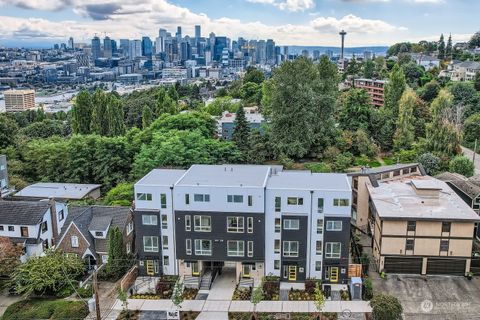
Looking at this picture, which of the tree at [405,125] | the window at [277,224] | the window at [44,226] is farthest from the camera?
the tree at [405,125]

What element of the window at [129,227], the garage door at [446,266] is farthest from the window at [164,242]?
the garage door at [446,266]

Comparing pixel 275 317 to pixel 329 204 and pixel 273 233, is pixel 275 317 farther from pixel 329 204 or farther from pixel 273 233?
pixel 329 204

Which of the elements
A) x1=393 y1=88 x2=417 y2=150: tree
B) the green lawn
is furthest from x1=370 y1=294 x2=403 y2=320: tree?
x1=393 y1=88 x2=417 y2=150: tree

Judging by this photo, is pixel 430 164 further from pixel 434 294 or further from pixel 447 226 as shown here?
pixel 434 294

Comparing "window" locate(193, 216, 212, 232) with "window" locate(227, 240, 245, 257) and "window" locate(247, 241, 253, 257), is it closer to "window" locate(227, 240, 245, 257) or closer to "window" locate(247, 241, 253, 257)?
"window" locate(227, 240, 245, 257)

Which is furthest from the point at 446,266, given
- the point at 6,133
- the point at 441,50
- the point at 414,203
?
the point at 441,50

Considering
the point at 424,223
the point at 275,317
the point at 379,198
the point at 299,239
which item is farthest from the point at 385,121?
the point at 275,317

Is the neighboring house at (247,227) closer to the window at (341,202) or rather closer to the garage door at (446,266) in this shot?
the window at (341,202)
